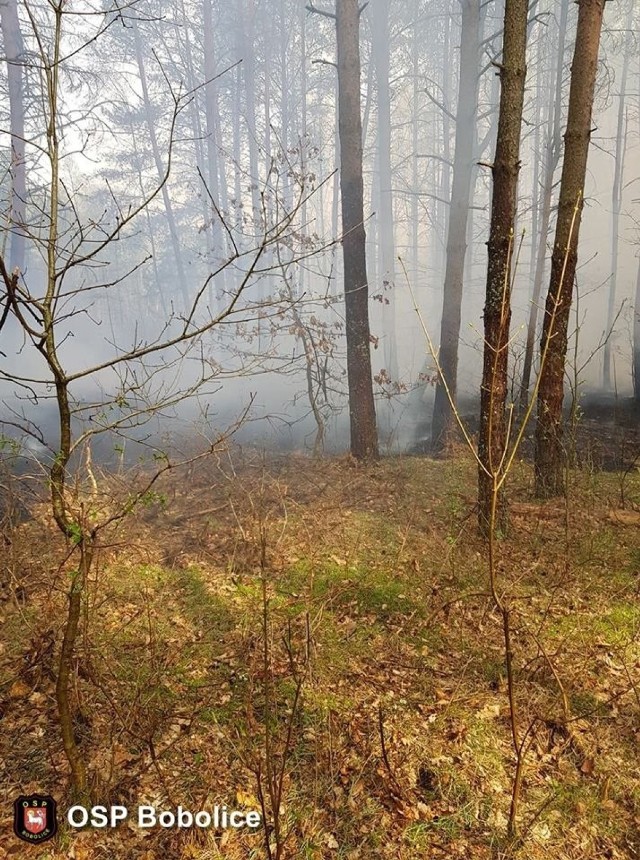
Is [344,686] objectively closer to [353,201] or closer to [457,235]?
[353,201]

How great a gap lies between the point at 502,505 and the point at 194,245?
37601mm

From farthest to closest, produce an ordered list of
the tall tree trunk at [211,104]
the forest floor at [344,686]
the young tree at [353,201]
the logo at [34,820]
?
1. the tall tree trunk at [211,104]
2. the young tree at [353,201]
3. the forest floor at [344,686]
4. the logo at [34,820]

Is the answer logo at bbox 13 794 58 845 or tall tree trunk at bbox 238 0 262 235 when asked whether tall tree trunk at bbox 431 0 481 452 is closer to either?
logo at bbox 13 794 58 845

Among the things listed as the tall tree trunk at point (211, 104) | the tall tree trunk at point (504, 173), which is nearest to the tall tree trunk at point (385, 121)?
the tall tree trunk at point (211, 104)

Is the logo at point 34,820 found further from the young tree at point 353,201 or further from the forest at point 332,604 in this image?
the young tree at point 353,201

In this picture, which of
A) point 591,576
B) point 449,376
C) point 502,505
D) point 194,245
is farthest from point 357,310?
point 194,245

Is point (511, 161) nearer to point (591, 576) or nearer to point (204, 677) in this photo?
point (591, 576)

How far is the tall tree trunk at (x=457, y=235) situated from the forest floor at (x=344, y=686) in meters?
4.53

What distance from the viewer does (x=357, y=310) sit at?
8.07m

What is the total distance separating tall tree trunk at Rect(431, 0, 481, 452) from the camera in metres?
10.0

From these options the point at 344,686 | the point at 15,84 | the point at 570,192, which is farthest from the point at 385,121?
the point at 344,686

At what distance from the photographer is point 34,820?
2.49m

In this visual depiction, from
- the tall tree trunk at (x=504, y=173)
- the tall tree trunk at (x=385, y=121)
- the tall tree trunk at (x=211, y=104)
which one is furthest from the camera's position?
the tall tree trunk at (x=211, y=104)

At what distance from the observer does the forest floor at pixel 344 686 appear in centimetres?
265
